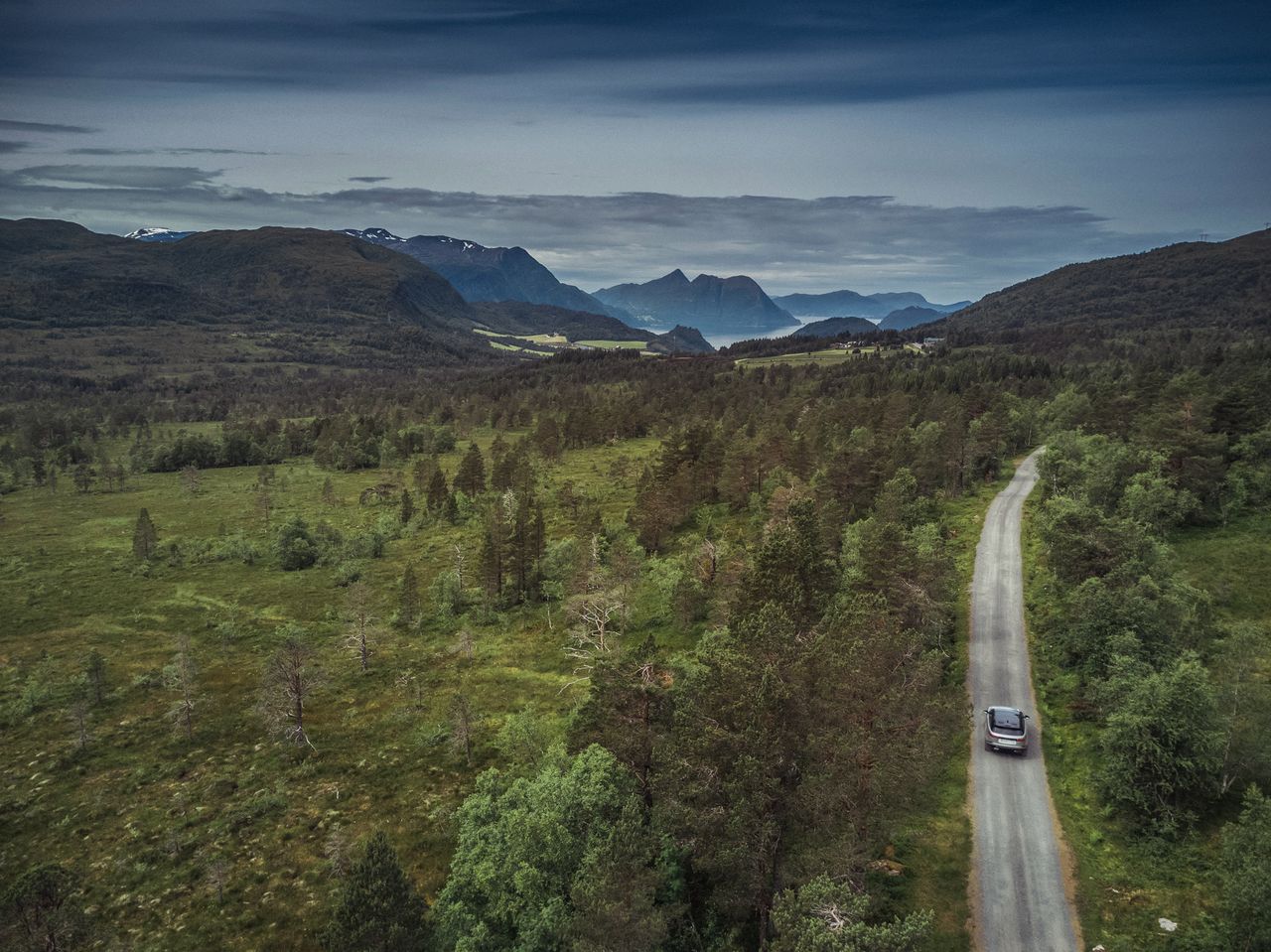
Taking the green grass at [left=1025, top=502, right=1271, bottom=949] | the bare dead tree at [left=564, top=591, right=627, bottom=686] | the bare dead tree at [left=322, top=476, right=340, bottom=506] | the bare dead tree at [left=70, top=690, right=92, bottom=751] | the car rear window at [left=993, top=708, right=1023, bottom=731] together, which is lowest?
the bare dead tree at [left=70, top=690, right=92, bottom=751]

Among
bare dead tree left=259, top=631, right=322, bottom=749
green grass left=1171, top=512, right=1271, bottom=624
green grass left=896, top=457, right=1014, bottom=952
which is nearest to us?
green grass left=896, top=457, right=1014, bottom=952

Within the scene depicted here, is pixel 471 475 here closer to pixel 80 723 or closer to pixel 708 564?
pixel 708 564

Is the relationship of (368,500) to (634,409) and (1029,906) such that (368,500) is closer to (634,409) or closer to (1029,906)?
(634,409)

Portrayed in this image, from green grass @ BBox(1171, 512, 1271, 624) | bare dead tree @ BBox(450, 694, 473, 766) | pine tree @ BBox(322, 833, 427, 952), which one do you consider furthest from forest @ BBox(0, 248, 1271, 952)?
green grass @ BBox(1171, 512, 1271, 624)

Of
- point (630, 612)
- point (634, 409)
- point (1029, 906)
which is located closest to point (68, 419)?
point (634, 409)

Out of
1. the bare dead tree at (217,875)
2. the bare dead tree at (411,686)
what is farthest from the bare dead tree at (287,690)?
the bare dead tree at (217,875)

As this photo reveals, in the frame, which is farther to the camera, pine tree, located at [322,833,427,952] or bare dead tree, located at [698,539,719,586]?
bare dead tree, located at [698,539,719,586]

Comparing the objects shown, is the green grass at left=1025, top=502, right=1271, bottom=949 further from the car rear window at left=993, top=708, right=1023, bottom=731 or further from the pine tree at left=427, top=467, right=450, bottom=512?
the pine tree at left=427, top=467, right=450, bottom=512
